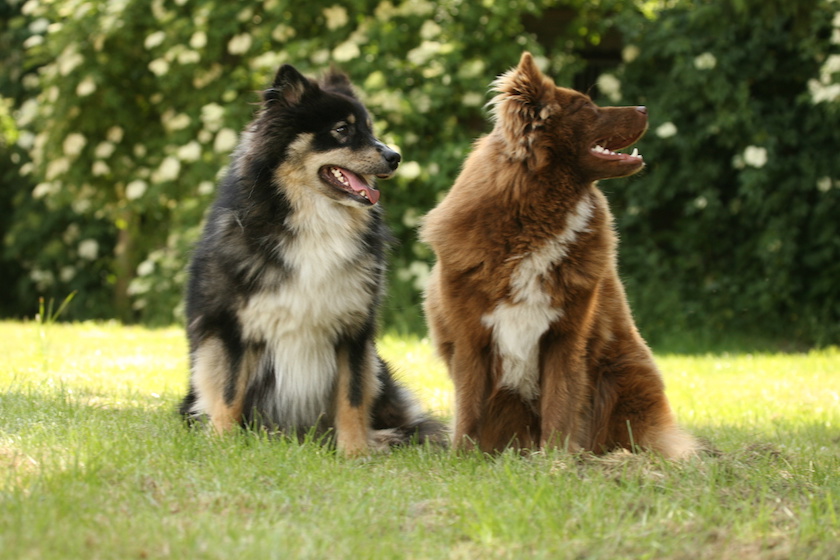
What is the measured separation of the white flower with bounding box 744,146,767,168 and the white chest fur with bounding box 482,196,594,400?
5812 mm

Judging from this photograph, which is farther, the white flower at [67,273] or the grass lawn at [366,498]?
the white flower at [67,273]

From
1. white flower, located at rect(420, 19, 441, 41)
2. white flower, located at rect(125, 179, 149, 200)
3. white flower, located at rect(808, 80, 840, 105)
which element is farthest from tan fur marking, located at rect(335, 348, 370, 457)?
white flower, located at rect(125, 179, 149, 200)

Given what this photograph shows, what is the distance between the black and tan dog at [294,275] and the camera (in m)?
4.09

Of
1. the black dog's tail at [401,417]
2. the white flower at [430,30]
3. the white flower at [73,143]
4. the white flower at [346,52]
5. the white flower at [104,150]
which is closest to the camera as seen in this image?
the black dog's tail at [401,417]

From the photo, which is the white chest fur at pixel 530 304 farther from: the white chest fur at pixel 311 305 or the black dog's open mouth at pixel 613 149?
the white chest fur at pixel 311 305

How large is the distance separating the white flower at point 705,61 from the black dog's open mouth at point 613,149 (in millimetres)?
5642

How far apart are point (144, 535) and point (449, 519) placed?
0.99 m

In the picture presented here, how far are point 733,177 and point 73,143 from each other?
7.71 metres

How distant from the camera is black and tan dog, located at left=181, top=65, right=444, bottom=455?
4086 millimetres

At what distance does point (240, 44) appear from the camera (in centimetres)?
959

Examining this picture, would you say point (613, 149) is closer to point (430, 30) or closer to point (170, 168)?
point (430, 30)

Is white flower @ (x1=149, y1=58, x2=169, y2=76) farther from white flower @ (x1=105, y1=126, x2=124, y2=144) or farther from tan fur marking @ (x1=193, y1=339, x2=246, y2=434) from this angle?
tan fur marking @ (x1=193, y1=339, x2=246, y2=434)

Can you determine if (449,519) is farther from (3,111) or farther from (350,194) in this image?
(3,111)

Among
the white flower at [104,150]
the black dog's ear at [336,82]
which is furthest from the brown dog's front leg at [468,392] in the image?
the white flower at [104,150]
